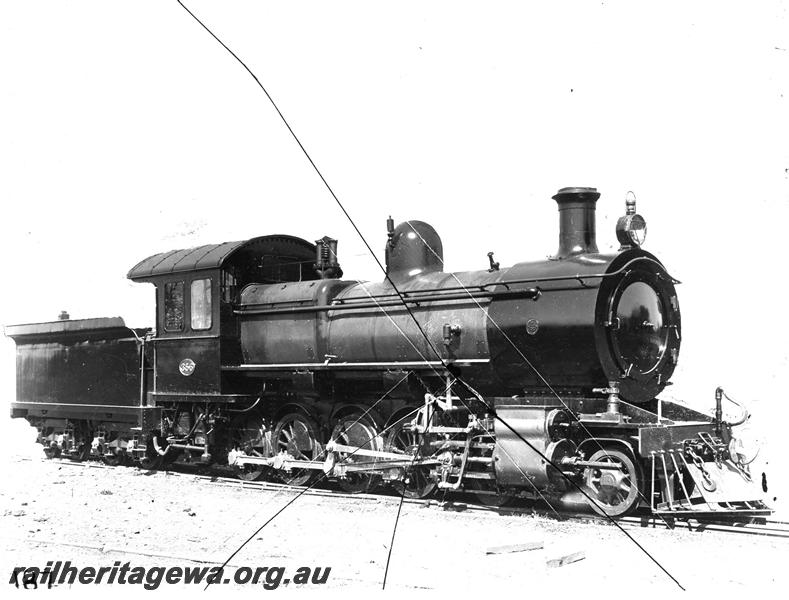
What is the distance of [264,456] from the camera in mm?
12922

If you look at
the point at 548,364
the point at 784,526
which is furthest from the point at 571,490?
the point at 784,526

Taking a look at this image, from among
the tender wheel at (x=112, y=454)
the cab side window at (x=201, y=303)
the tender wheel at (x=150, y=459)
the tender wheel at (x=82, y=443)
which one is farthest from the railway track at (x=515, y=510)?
the tender wheel at (x=82, y=443)

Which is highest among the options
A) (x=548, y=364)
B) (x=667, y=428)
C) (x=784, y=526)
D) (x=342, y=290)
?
(x=342, y=290)

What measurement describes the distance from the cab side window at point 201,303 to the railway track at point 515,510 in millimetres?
2215

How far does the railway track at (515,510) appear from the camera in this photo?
28.7ft

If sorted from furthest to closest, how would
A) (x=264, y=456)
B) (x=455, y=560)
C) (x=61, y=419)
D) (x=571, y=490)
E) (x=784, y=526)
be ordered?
(x=61, y=419) < (x=264, y=456) < (x=571, y=490) < (x=784, y=526) < (x=455, y=560)

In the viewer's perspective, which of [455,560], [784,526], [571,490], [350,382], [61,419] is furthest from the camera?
[61,419]

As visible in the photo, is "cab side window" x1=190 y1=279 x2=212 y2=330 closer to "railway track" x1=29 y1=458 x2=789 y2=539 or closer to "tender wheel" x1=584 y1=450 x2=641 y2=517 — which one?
"railway track" x1=29 y1=458 x2=789 y2=539

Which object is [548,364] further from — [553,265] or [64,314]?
[64,314]

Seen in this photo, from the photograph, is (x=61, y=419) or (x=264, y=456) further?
(x=61, y=419)

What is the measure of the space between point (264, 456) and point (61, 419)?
4.95 meters

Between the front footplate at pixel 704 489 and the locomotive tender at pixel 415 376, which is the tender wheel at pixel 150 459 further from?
the front footplate at pixel 704 489

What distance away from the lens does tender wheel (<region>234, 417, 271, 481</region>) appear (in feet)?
42.4

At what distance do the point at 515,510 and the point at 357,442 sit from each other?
260cm
